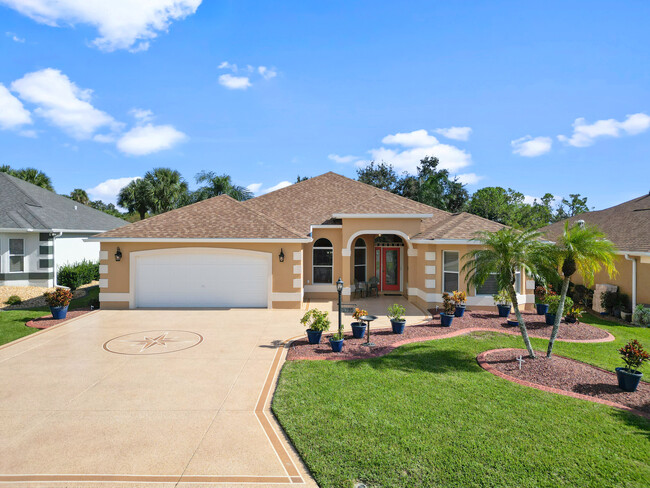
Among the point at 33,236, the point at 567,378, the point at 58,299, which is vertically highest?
the point at 33,236

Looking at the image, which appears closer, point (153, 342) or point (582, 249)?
point (582, 249)

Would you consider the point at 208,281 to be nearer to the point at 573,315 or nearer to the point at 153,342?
the point at 153,342

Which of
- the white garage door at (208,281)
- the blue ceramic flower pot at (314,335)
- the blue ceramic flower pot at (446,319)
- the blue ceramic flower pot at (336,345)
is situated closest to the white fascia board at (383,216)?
the white garage door at (208,281)

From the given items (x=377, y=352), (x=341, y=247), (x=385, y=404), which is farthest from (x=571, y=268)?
(x=341, y=247)

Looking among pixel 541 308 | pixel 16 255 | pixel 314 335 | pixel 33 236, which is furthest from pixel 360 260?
pixel 16 255

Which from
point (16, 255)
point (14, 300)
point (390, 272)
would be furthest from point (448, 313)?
point (16, 255)

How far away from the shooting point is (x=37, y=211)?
813 inches

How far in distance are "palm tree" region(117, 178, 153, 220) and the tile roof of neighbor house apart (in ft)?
57.5

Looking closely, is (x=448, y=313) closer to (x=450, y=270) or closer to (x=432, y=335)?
(x=432, y=335)

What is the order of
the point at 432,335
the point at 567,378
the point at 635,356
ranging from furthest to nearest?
the point at 432,335 < the point at 567,378 < the point at 635,356

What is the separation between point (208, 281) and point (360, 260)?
26.5ft

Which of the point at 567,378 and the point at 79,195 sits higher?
the point at 79,195

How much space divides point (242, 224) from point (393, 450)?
12.7 meters

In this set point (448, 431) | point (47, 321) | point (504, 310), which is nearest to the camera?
point (448, 431)
